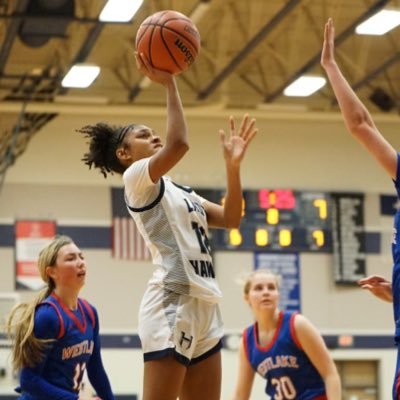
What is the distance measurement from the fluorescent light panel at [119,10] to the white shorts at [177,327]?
A: 19.0 feet

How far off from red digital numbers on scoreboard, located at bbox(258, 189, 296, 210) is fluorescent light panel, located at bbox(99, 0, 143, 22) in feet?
15.6

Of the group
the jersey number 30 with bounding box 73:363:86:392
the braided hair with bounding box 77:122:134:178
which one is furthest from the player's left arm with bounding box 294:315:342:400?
the braided hair with bounding box 77:122:134:178

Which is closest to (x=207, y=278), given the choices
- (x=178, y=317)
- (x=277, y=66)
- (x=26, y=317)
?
(x=178, y=317)

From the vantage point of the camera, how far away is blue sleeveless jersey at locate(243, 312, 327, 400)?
6.57 m

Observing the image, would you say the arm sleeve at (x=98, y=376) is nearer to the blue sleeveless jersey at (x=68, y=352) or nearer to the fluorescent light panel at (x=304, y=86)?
the blue sleeveless jersey at (x=68, y=352)

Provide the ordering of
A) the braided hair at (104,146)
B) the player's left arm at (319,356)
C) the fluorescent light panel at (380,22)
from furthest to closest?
the fluorescent light panel at (380,22)
the player's left arm at (319,356)
the braided hair at (104,146)

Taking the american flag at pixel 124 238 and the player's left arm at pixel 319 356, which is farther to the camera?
the american flag at pixel 124 238

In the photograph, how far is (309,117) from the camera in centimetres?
1520

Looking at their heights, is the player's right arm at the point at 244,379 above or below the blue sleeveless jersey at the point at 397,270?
below

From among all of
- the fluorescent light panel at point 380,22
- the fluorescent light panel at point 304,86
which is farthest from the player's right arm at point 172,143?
the fluorescent light panel at point 304,86

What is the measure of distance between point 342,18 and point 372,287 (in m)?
10.5

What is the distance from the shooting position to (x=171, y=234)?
445 centimetres

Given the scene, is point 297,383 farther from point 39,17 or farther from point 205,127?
point 205,127

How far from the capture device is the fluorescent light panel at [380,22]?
11007 millimetres
